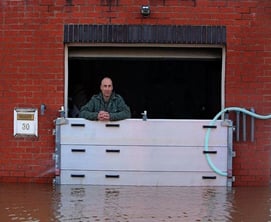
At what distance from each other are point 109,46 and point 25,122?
5.63ft

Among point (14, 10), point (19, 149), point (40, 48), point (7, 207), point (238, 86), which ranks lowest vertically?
point (7, 207)

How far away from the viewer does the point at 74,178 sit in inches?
325

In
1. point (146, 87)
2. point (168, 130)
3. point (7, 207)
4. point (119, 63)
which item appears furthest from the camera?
point (146, 87)

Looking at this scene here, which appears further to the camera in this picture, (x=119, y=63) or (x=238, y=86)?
(x=119, y=63)

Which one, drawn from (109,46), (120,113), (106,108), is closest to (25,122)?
(106,108)

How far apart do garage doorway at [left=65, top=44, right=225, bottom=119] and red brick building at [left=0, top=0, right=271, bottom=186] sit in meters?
0.18

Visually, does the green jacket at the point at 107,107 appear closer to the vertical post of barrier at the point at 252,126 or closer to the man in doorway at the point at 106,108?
the man in doorway at the point at 106,108

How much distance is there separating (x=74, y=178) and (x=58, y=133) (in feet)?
2.30

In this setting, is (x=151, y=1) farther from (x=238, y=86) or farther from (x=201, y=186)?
(x=201, y=186)

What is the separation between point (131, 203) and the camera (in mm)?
7078

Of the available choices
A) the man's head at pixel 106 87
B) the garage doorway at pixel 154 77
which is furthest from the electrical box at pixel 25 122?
the man's head at pixel 106 87

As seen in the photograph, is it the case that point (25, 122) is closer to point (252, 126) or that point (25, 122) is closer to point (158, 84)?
point (158, 84)

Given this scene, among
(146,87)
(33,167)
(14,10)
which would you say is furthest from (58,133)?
(146,87)

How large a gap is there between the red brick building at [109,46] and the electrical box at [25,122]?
62 mm
